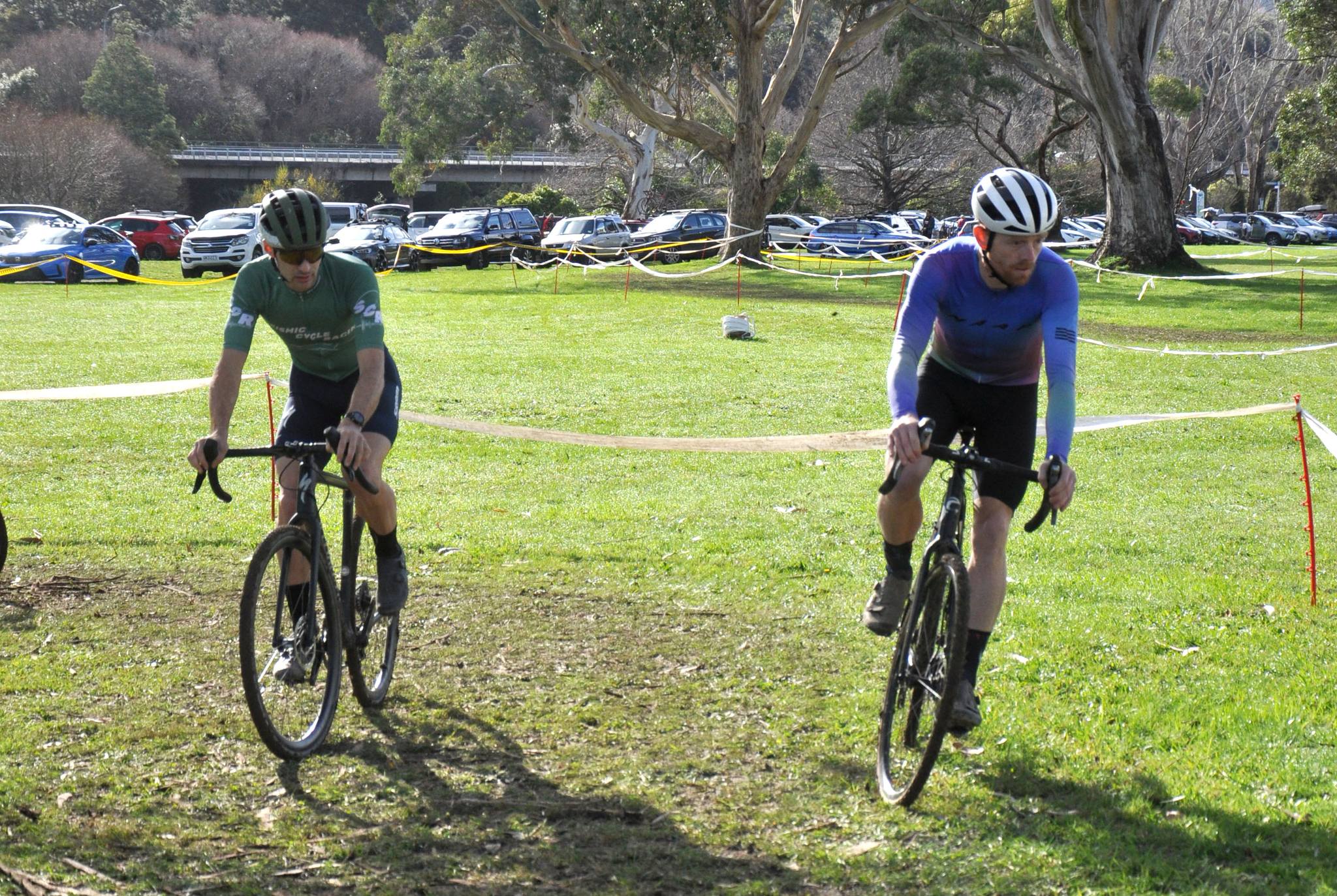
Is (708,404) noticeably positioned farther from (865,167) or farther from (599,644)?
(865,167)

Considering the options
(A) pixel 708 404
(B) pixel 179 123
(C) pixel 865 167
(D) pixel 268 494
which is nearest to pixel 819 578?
(D) pixel 268 494

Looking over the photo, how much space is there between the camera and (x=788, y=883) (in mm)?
4223

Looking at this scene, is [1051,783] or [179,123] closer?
[1051,783]

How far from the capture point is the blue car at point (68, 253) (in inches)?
1380

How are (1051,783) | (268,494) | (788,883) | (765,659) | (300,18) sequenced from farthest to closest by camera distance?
(300,18)
(268,494)
(765,659)
(1051,783)
(788,883)

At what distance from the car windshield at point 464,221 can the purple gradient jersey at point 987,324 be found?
4068cm

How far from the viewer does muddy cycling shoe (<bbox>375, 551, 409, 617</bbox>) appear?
5848mm

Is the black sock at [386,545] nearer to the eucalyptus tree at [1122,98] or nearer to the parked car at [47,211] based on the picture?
the eucalyptus tree at [1122,98]

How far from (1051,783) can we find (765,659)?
180 centimetres

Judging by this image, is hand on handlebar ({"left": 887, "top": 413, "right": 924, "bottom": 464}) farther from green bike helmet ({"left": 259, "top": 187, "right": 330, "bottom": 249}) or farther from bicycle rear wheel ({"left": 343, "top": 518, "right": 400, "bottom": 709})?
bicycle rear wheel ({"left": 343, "top": 518, "right": 400, "bottom": 709})

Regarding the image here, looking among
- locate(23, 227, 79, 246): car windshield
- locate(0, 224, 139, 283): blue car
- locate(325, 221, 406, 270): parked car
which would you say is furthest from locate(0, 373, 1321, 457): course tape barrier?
Answer: locate(325, 221, 406, 270): parked car

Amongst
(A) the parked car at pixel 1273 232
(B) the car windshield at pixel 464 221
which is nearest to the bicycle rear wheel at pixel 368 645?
(B) the car windshield at pixel 464 221

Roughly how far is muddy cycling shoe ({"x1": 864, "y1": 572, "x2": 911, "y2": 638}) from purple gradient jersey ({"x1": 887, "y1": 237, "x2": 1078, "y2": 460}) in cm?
80

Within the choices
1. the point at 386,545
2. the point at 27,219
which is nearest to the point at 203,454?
the point at 386,545
